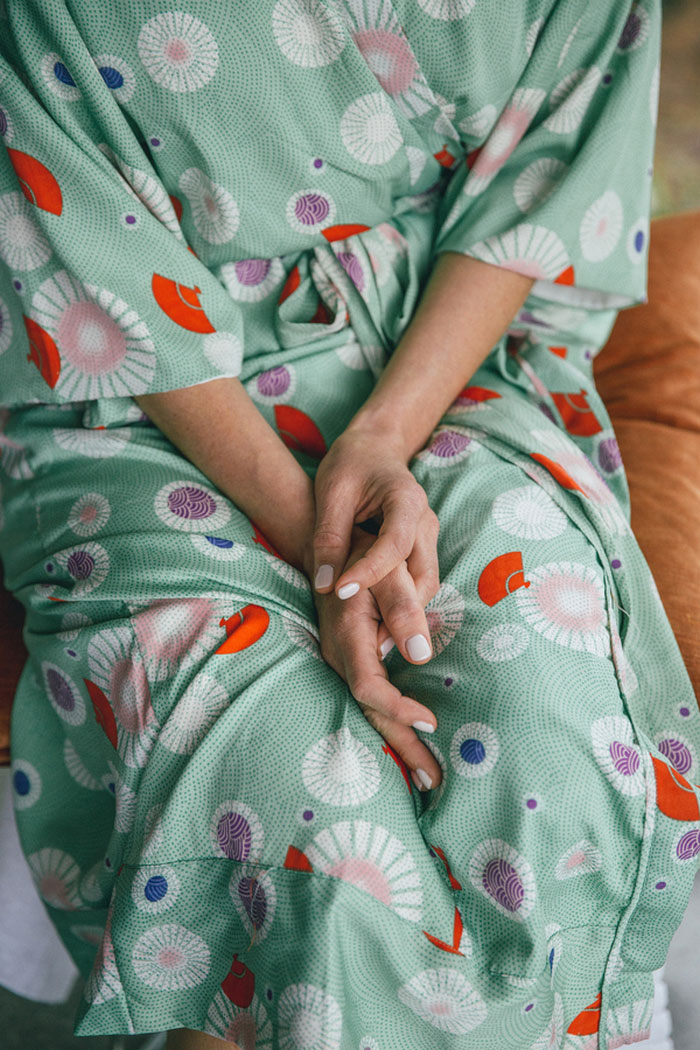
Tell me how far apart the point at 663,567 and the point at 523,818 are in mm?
363

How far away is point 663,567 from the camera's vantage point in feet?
2.50

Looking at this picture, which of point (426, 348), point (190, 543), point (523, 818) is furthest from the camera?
point (426, 348)

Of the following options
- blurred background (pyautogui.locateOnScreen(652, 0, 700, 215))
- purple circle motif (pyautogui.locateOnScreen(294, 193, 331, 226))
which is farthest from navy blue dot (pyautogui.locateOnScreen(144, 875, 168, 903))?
blurred background (pyautogui.locateOnScreen(652, 0, 700, 215))

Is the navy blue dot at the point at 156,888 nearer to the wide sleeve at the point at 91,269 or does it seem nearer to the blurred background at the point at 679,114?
the wide sleeve at the point at 91,269

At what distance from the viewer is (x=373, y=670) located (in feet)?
1.76

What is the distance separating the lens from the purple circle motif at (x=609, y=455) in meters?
0.79

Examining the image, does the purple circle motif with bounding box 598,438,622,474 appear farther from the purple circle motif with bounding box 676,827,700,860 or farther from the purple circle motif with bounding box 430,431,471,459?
the purple circle motif with bounding box 676,827,700,860

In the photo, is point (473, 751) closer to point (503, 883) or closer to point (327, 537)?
point (503, 883)

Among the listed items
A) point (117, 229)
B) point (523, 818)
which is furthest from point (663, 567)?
point (117, 229)

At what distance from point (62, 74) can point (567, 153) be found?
1.42 feet

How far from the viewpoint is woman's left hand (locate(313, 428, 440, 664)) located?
1.80 ft

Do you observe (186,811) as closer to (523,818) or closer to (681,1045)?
(523,818)

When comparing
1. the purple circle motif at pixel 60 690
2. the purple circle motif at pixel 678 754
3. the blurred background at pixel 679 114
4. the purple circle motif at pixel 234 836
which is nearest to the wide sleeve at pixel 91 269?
the purple circle motif at pixel 60 690

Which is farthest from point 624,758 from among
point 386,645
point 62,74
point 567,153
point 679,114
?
point 679,114
